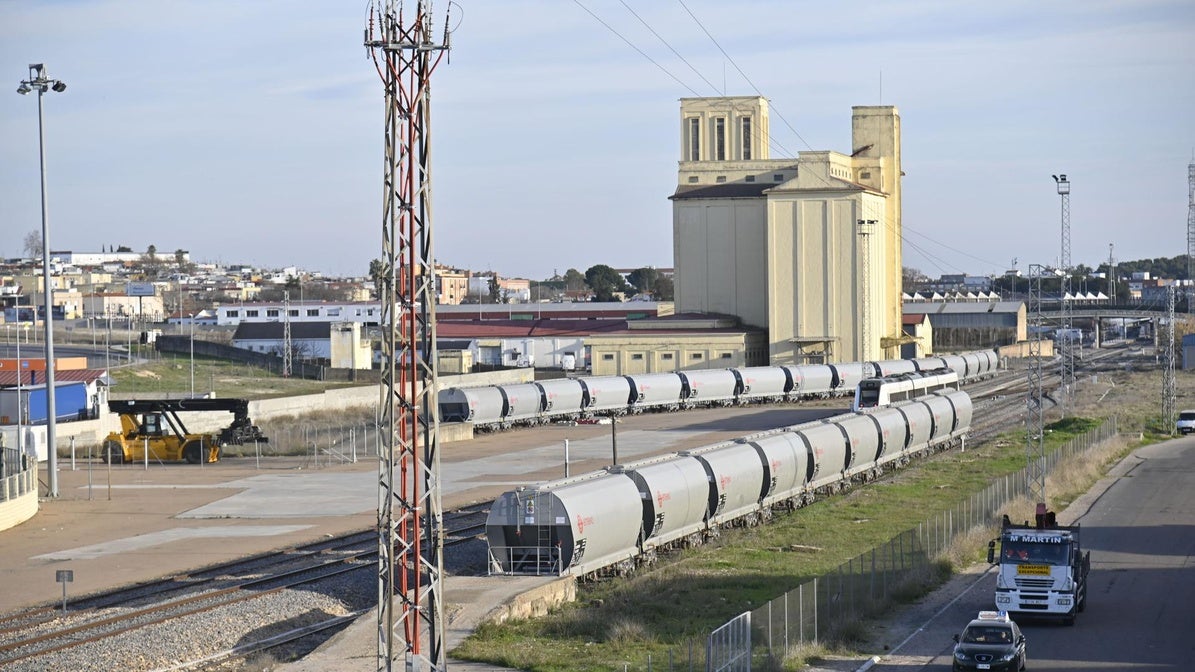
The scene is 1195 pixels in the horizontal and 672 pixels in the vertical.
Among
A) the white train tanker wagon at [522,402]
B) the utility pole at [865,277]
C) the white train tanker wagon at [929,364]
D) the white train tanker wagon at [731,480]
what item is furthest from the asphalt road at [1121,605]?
the utility pole at [865,277]

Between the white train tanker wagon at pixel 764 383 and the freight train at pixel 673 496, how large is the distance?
28.6 meters

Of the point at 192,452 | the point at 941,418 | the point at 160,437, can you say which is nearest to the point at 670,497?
the point at 941,418

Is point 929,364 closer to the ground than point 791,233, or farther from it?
closer to the ground

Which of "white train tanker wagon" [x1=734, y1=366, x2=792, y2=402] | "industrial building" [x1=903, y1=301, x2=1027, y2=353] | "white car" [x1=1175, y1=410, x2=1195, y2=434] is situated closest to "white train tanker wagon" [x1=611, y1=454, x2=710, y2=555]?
"white car" [x1=1175, y1=410, x2=1195, y2=434]

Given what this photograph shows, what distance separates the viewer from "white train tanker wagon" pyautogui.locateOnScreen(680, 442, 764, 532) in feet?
130

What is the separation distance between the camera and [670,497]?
36.4m

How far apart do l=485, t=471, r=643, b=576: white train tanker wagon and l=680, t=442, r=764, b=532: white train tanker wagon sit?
20.5ft

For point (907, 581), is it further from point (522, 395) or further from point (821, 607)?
point (522, 395)

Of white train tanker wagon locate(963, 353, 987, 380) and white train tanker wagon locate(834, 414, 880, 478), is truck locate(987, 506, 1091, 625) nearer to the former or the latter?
white train tanker wagon locate(834, 414, 880, 478)

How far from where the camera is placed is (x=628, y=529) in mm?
34531

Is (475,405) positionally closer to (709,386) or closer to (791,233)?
(709,386)

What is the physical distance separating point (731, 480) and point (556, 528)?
10155 millimetres

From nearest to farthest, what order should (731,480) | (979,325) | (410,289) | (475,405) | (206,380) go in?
(410,289) < (731,480) < (475,405) < (206,380) < (979,325)

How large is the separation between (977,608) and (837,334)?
71.4 m
